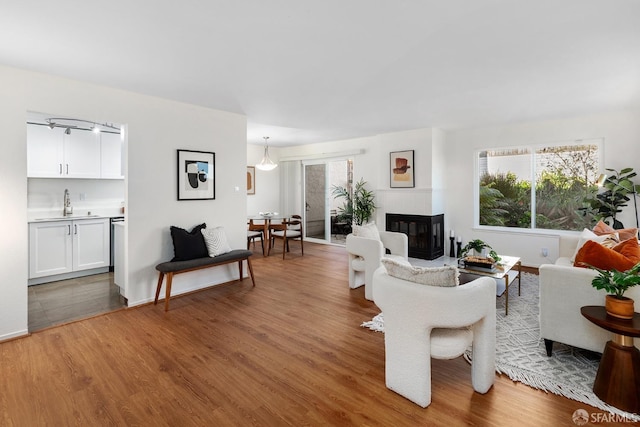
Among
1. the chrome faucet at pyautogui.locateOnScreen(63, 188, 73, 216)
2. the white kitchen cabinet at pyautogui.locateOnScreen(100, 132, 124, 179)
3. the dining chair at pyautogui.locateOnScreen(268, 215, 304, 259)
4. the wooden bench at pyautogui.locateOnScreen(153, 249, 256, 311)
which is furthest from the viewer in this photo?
the dining chair at pyautogui.locateOnScreen(268, 215, 304, 259)

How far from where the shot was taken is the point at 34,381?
89.0 inches

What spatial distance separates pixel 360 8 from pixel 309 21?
0.37 metres

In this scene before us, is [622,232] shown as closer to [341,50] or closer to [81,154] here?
[341,50]

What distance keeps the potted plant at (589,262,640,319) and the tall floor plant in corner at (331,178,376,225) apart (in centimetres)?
483

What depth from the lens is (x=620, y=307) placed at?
1.99 meters

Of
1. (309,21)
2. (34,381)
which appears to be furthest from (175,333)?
(309,21)

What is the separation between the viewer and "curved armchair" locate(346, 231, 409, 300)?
3.78 m

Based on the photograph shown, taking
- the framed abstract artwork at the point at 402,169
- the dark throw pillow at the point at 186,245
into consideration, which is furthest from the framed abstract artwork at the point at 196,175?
the framed abstract artwork at the point at 402,169

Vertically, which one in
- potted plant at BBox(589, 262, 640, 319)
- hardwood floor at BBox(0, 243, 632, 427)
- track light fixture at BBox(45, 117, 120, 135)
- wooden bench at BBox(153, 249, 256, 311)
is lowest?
hardwood floor at BBox(0, 243, 632, 427)

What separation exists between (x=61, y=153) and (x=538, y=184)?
26.0 ft

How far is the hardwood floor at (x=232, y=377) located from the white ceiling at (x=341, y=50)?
8.31ft

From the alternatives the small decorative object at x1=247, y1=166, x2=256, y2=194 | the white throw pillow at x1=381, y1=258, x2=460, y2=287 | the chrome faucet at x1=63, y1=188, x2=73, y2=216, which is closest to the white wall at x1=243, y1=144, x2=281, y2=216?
the small decorative object at x1=247, y1=166, x2=256, y2=194

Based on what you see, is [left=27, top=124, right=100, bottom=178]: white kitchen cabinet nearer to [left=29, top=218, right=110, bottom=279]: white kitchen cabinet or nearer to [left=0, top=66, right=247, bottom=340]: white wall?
[left=29, top=218, right=110, bottom=279]: white kitchen cabinet

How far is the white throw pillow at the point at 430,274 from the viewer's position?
1.95 meters
